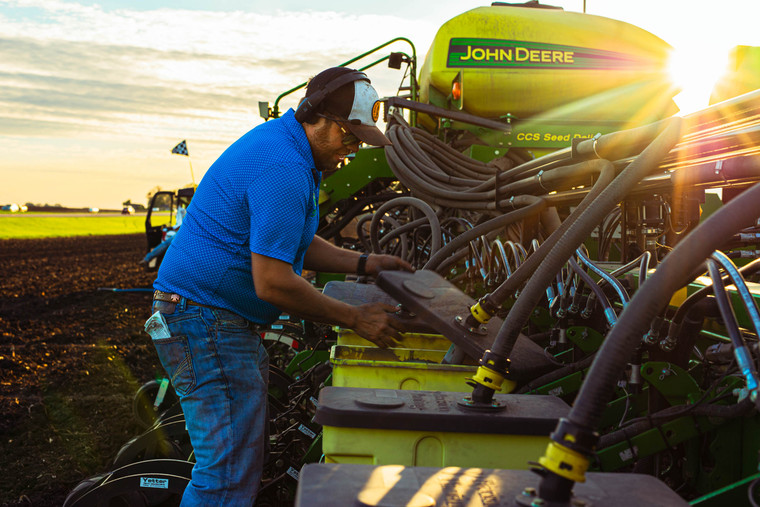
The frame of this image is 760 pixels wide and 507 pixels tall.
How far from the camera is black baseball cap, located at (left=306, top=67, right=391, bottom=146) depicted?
236 cm

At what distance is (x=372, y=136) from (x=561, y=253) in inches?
40.3

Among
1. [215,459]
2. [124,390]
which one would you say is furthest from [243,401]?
[124,390]

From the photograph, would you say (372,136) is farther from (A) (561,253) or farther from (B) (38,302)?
(B) (38,302)

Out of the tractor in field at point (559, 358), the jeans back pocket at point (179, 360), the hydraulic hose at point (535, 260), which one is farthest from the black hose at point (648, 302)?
the jeans back pocket at point (179, 360)

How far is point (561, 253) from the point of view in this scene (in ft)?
5.41

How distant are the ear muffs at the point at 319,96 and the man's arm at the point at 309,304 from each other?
1.86 feet

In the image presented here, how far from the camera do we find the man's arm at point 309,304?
2191mm

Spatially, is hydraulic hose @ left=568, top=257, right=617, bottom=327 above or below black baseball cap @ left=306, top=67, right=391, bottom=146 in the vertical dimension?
below

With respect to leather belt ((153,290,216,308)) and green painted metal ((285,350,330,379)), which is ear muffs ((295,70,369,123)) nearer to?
leather belt ((153,290,216,308))

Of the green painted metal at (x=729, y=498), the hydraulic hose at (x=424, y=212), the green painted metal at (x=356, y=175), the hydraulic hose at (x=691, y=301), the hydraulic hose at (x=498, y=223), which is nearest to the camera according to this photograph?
the green painted metal at (x=729, y=498)

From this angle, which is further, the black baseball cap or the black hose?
the black baseball cap

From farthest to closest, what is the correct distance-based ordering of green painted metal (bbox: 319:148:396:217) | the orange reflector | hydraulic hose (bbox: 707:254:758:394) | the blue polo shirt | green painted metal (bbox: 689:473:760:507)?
green painted metal (bbox: 319:148:396:217), the orange reflector, the blue polo shirt, green painted metal (bbox: 689:473:760:507), hydraulic hose (bbox: 707:254:758:394)

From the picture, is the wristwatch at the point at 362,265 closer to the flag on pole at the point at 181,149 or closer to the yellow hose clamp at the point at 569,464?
the yellow hose clamp at the point at 569,464

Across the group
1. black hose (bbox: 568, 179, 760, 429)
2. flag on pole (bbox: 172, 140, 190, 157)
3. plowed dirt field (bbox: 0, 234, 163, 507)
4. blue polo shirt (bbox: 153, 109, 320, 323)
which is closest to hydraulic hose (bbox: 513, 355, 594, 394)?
blue polo shirt (bbox: 153, 109, 320, 323)
